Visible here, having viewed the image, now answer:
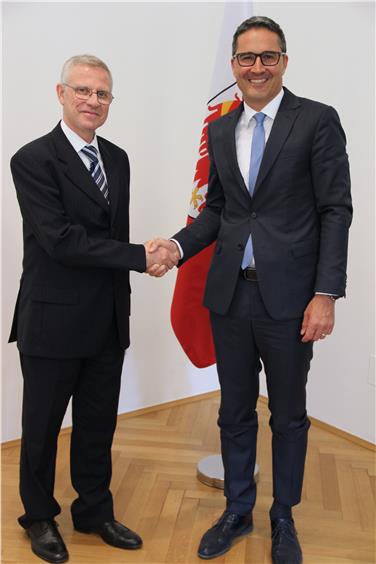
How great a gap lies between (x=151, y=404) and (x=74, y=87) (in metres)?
2.00

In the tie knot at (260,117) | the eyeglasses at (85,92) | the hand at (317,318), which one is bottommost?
the hand at (317,318)

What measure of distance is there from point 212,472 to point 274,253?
1.17 m

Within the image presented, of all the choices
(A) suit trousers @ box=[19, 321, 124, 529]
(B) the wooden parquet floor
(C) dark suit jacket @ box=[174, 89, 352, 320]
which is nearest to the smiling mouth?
(C) dark suit jacket @ box=[174, 89, 352, 320]

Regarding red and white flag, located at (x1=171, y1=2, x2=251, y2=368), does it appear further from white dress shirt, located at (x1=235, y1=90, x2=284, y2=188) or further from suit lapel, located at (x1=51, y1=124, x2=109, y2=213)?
suit lapel, located at (x1=51, y1=124, x2=109, y2=213)

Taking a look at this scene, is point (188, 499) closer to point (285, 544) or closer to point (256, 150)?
point (285, 544)

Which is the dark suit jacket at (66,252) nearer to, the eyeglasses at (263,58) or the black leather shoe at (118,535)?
the eyeglasses at (263,58)

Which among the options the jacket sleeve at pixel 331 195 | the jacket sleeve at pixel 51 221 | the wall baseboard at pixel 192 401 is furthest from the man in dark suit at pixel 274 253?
the wall baseboard at pixel 192 401

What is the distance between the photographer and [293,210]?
1.93 metres

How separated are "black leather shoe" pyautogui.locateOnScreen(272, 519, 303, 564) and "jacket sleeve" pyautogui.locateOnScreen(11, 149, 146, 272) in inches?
42.9

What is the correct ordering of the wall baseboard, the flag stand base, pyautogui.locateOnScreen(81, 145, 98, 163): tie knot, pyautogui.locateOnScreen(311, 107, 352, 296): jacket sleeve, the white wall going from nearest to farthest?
pyautogui.locateOnScreen(311, 107, 352, 296): jacket sleeve
pyautogui.locateOnScreen(81, 145, 98, 163): tie knot
the flag stand base
the white wall
the wall baseboard

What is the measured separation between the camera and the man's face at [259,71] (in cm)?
188

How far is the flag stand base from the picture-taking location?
260 cm

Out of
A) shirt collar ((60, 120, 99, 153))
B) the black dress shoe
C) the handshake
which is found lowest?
the black dress shoe

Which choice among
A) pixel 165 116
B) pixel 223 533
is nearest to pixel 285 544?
pixel 223 533
